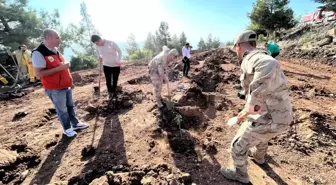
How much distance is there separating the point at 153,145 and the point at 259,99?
194 centimetres

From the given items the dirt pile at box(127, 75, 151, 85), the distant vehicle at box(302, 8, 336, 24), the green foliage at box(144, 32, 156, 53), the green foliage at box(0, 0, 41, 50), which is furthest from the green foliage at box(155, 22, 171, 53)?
the dirt pile at box(127, 75, 151, 85)

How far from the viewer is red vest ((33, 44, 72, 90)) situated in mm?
3654

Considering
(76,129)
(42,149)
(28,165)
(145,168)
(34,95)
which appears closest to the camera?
(145,168)

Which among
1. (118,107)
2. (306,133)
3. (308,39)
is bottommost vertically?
(306,133)

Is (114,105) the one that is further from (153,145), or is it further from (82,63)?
(82,63)

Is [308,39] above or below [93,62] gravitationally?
above

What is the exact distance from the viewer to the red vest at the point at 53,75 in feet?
12.0

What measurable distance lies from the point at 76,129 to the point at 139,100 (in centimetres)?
201

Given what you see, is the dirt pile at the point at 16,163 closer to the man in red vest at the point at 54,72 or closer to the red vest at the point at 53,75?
the man in red vest at the point at 54,72

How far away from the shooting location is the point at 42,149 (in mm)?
3953

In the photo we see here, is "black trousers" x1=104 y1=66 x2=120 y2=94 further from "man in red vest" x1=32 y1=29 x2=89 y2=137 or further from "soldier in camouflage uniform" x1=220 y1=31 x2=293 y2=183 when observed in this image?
"soldier in camouflage uniform" x1=220 y1=31 x2=293 y2=183

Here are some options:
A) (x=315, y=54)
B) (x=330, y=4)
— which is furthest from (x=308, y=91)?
(x=330, y=4)

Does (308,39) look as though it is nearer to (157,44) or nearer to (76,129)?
(76,129)

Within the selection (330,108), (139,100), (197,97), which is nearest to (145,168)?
(139,100)
